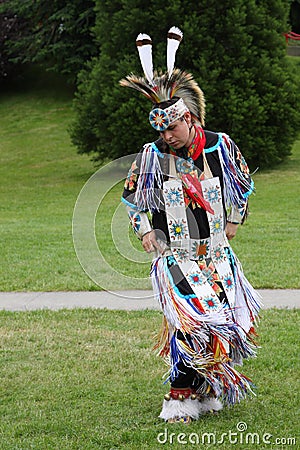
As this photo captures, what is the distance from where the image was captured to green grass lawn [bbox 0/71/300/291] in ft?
29.1

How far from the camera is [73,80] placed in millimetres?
30188

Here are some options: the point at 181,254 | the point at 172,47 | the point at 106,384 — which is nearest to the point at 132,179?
the point at 181,254

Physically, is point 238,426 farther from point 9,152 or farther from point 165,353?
point 9,152

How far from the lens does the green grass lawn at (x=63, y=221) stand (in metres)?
8.87

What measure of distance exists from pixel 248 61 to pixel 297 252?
9.71 m

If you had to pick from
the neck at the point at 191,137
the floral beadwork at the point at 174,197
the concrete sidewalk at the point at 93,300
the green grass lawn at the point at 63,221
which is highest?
the neck at the point at 191,137

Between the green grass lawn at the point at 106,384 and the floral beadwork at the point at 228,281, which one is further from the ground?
the floral beadwork at the point at 228,281

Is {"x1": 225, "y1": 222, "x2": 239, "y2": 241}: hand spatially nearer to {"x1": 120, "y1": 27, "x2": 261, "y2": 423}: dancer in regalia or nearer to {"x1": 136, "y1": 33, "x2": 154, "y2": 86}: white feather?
{"x1": 120, "y1": 27, "x2": 261, "y2": 423}: dancer in regalia

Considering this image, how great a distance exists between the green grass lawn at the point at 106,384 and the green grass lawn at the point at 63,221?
67 centimetres

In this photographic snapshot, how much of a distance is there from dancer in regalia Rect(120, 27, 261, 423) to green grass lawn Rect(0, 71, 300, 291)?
34 cm

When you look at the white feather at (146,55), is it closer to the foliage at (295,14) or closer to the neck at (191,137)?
the neck at (191,137)

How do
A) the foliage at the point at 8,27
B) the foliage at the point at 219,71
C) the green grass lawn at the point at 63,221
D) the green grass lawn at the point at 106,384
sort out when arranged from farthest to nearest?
the foliage at the point at 8,27 → the foliage at the point at 219,71 → the green grass lawn at the point at 63,221 → the green grass lawn at the point at 106,384

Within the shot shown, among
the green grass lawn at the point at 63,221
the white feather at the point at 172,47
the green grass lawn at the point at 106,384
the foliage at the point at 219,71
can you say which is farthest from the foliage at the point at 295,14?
the white feather at the point at 172,47

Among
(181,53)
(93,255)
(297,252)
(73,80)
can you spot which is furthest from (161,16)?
(93,255)
